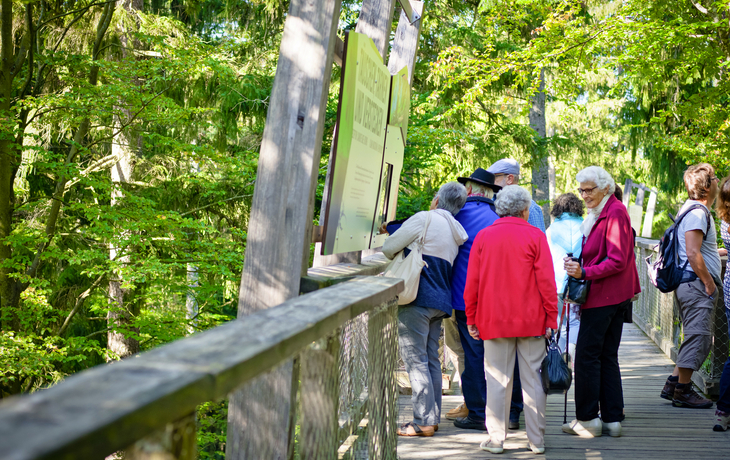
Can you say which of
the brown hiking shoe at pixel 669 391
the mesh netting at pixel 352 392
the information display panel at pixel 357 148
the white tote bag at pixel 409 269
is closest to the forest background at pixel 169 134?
the white tote bag at pixel 409 269

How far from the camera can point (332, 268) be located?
2986mm

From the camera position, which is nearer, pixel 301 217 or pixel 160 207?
pixel 301 217

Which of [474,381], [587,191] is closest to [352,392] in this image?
[474,381]

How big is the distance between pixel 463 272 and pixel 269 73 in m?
6.85

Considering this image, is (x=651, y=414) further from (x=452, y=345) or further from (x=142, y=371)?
(x=142, y=371)

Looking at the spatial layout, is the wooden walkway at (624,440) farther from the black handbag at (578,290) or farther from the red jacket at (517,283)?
the black handbag at (578,290)

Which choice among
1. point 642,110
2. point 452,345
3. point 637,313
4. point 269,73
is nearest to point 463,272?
point 452,345

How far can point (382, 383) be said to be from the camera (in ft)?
7.56

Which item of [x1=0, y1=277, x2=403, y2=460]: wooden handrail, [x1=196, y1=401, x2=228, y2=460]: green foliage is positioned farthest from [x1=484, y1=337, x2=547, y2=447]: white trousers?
[x1=196, y1=401, x2=228, y2=460]: green foliage

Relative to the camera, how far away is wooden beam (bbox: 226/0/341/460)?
7.84 feet

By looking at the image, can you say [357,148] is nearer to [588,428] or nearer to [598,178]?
[598,178]

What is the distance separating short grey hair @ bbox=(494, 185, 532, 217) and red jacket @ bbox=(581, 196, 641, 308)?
57 cm

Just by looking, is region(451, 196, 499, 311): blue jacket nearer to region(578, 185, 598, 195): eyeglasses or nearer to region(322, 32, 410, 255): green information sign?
region(578, 185, 598, 195): eyeglasses

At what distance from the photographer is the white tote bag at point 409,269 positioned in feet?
13.5
